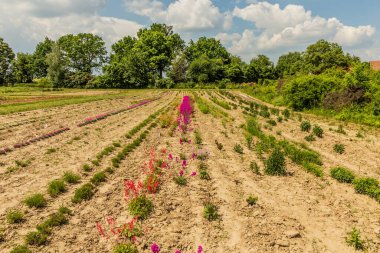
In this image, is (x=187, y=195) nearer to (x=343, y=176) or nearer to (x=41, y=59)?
(x=343, y=176)

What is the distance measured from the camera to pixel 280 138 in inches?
543

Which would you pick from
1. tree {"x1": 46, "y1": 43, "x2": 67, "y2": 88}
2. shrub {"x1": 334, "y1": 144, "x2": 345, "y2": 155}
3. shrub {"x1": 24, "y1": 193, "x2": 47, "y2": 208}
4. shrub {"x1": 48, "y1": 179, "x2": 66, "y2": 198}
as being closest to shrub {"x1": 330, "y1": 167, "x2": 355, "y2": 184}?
shrub {"x1": 334, "y1": 144, "x2": 345, "y2": 155}

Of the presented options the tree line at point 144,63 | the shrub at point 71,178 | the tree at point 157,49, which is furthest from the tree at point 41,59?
the shrub at point 71,178

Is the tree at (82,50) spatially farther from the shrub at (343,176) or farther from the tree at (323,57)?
the shrub at (343,176)

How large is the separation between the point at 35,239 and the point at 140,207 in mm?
2151

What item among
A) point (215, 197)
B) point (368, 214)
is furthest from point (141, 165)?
point (368, 214)

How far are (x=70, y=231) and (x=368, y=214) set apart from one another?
6.65m

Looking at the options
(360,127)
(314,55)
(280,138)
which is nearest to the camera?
(280,138)

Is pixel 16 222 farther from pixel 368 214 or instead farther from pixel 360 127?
pixel 360 127

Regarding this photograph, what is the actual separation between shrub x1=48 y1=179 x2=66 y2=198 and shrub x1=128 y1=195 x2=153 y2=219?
2094mm

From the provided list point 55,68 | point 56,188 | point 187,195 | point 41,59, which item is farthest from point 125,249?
point 41,59

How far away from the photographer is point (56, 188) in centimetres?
733

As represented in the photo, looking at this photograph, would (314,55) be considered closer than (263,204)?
No

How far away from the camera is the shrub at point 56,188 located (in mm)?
7129
